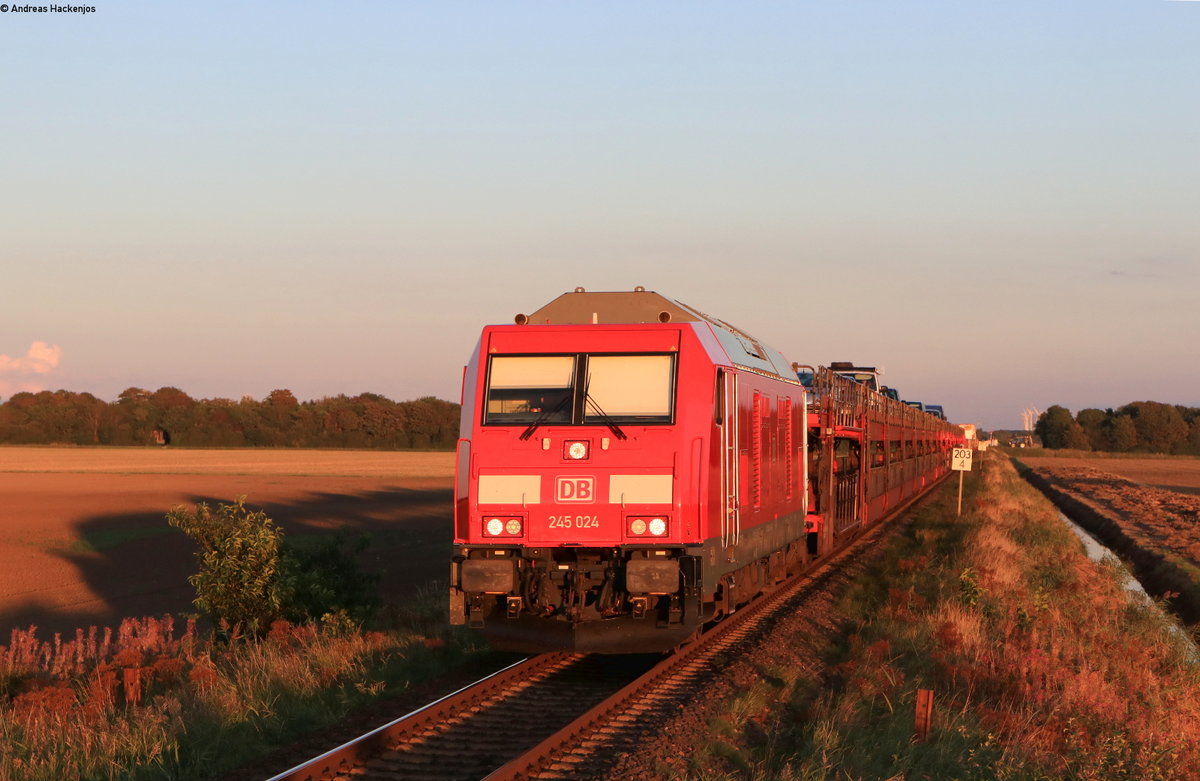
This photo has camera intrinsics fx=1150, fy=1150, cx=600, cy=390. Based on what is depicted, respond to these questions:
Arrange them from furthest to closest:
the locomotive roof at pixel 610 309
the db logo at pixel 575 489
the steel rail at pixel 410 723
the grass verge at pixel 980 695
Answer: the locomotive roof at pixel 610 309, the db logo at pixel 575 489, the grass verge at pixel 980 695, the steel rail at pixel 410 723

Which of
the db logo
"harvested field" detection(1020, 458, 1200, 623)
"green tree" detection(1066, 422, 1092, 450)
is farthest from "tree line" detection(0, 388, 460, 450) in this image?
the db logo

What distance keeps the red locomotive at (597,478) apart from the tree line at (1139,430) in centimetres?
18119

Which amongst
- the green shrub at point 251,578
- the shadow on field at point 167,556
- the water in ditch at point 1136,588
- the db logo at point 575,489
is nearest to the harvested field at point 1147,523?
the water in ditch at point 1136,588

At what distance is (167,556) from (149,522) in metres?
10.1

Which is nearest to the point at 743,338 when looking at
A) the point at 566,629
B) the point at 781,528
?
the point at 781,528

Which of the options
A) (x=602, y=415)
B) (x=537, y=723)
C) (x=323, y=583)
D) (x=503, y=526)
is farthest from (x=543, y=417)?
(x=323, y=583)

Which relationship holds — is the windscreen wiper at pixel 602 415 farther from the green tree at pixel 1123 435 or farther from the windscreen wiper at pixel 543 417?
the green tree at pixel 1123 435

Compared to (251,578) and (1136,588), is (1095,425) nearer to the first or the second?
(1136,588)

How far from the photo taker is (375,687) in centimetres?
1080

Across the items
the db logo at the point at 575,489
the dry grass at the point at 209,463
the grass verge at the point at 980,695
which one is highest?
the db logo at the point at 575,489

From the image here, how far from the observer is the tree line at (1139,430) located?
174 metres

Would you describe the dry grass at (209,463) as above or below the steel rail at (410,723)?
above

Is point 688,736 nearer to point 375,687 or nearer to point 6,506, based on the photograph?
point 375,687

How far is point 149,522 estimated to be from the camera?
4412cm
